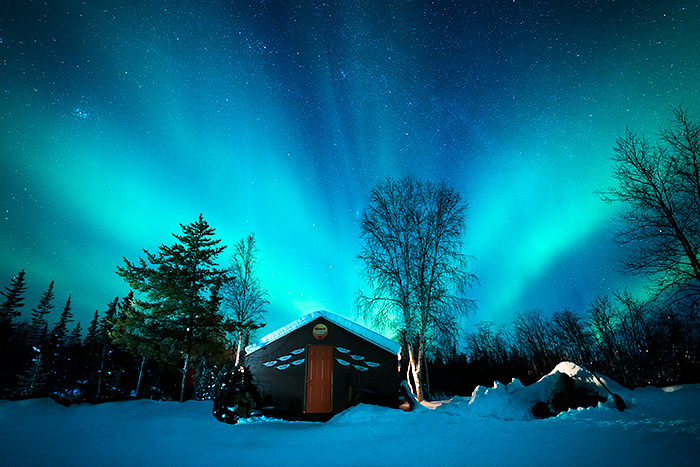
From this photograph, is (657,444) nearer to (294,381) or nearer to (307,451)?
(307,451)

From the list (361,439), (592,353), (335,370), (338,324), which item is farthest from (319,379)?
(592,353)

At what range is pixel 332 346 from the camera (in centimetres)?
1216

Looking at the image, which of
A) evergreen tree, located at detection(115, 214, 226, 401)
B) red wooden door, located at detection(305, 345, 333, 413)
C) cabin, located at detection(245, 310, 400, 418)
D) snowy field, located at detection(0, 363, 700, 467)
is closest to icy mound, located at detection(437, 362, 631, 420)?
snowy field, located at detection(0, 363, 700, 467)

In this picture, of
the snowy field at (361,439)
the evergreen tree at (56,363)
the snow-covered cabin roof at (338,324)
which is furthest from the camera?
the evergreen tree at (56,363)

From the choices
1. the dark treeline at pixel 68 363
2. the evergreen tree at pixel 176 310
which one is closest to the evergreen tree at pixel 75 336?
the dark treeline at pixel 68 363

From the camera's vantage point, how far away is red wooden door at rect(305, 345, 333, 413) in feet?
37.9

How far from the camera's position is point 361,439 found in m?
5.92

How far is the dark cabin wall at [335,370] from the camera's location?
1140cm

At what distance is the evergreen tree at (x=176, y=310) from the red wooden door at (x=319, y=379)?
6.91m

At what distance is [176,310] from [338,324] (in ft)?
29.8

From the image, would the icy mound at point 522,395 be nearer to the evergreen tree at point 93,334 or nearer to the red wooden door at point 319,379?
the red wooden door at point 319,379

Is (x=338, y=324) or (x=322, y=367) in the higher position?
(x=338, y=324)

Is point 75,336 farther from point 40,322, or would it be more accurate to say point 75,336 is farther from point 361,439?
point 361,439

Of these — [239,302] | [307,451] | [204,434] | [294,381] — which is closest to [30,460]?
[204,434]
